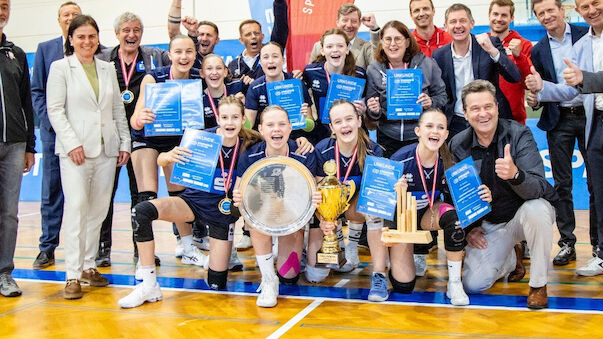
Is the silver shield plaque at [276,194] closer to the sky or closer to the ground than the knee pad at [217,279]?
closer to the sky

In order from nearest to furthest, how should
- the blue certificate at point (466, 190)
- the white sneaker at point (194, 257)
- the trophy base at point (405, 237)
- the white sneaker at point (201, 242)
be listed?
the trophy base at point (405, 237)
the blue certificate at point (466, 190)
the white sneaker at point (194, 257)
the white sneaker at point (201, 242)

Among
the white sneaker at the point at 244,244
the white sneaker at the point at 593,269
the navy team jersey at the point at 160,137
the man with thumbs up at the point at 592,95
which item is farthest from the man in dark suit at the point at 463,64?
the white sneaker at the point at 244,244

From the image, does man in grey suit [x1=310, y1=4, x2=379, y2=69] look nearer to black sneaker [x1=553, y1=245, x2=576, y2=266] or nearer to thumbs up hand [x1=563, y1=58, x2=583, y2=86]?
thumbs up hand [x1=563, y1=58, x2=583, y2=86]

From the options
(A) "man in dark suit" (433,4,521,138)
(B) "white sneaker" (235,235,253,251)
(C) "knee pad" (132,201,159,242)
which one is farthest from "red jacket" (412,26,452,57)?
(C) "knee pad" (132,201,159,242)

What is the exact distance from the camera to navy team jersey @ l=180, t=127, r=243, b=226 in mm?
4320

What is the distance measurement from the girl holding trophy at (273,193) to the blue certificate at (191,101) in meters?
0.55

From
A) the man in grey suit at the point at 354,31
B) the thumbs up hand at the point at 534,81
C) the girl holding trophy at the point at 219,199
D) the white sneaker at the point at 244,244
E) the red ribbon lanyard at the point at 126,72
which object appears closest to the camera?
the girl holding trophy at the point at 219,199

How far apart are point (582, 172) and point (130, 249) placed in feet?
19.3

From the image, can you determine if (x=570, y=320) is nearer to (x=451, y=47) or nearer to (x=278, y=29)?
(x=451, y=47)

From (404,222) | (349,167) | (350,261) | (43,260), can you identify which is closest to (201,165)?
(349,167)

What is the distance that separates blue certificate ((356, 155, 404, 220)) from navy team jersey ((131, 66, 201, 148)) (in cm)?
171

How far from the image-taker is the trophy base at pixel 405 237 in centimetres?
377

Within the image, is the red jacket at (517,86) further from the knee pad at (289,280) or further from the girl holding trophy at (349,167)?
the knee pad at (289,280)

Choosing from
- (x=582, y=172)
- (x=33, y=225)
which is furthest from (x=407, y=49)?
(x=33, y=225)
